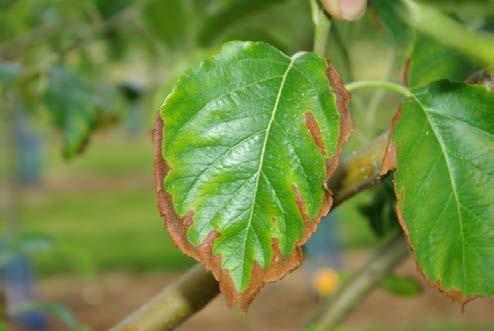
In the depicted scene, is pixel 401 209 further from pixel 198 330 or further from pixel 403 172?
pixel 198 330

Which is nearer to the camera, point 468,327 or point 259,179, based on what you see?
point 259,179

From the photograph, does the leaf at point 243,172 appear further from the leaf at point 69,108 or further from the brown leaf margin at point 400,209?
the leaf at point 69,108

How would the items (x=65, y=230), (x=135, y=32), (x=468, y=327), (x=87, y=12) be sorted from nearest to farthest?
1. (x=87, y=12)
2. (x=135, y=32)
3. (x=468, y=327)
4. (x=65, y=230)

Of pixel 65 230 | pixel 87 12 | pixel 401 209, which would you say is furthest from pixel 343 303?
pixel 65 230

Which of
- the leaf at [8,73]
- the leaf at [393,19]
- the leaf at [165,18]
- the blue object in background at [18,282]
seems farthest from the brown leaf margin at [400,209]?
the blue object in background at [18,282]

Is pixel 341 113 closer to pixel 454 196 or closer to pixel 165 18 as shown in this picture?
pixel 454 196

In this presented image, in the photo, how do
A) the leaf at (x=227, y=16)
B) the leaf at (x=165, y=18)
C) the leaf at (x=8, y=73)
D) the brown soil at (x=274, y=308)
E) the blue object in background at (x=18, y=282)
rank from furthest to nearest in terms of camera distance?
the brown soil at (x=274, y=308) < the blue object in background at (x=18, y=282) < the leaf at (x=165, y=18) < the leaf at (x=8, y=73) < the leaf at (x=227, y=16)

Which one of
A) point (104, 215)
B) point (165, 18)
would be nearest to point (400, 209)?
point (165, 18)
